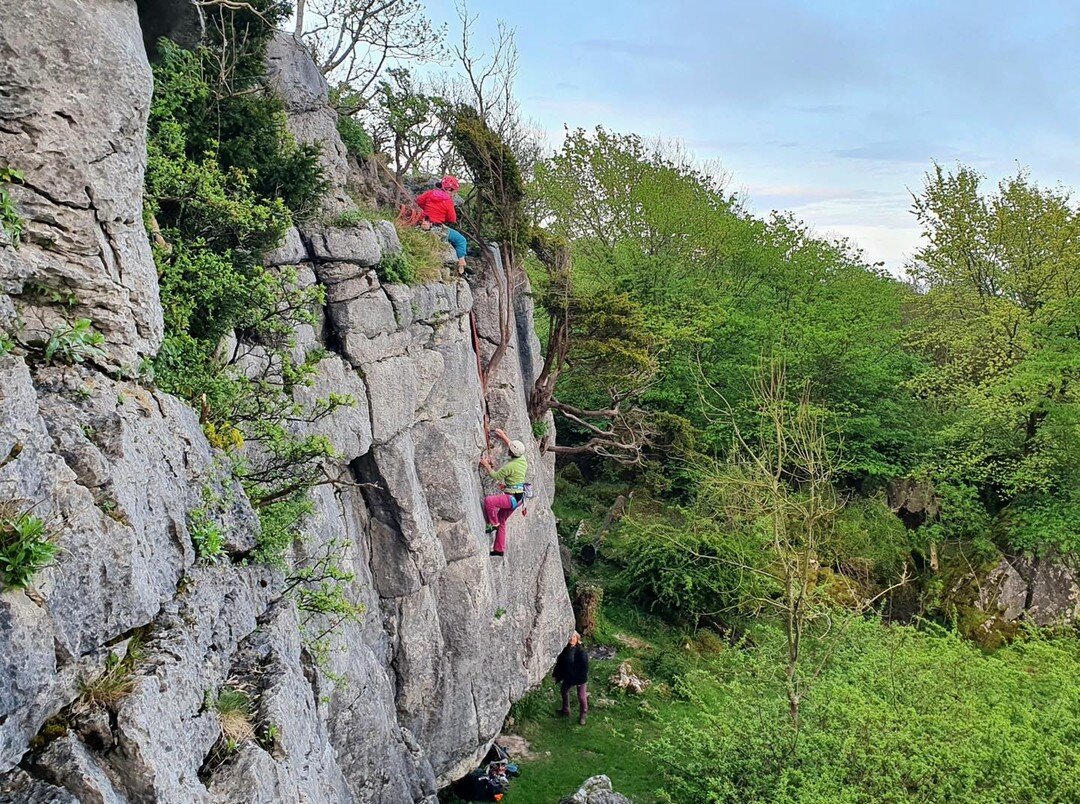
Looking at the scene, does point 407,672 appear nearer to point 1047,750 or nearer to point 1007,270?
point 1047,750

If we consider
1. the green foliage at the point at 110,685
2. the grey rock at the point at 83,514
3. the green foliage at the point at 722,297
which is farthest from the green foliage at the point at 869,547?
the green foliage at the point at 110,685

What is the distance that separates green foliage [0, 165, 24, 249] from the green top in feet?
30.8

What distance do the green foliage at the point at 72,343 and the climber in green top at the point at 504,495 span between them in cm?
894

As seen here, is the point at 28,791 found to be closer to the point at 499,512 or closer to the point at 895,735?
the point at 895,735

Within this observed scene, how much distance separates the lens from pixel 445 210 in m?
14.2

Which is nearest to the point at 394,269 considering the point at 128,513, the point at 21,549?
the point at 128,513

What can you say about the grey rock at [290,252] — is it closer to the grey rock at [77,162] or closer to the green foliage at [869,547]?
the grey rock at [77,162]

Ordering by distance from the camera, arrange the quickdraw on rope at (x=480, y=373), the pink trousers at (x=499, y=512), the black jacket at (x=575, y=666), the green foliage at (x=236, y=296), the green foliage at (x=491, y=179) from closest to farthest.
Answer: the green foliage at (x=236, y=296)
the pink trousers at (x=499, y=512)
the green foliage at (x=491, y=179)
the quickdraw on rope at (x=480, y=373)
the black jacket at (x=575, y=666)

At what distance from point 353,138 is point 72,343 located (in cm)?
1010

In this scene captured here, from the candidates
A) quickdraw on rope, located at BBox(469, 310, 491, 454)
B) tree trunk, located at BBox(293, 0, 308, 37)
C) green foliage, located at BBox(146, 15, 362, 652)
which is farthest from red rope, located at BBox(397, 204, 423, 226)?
tree trunk, located at BBox(293, 0, 308, 37)

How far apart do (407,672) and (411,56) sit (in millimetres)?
17547

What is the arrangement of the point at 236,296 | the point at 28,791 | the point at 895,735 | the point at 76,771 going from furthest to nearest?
1. the point at 895,735
2. the point at 236,296
3. the point at 76,771
4. the point at 28,791

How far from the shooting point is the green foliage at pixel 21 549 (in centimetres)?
345

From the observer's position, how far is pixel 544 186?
2917cm
